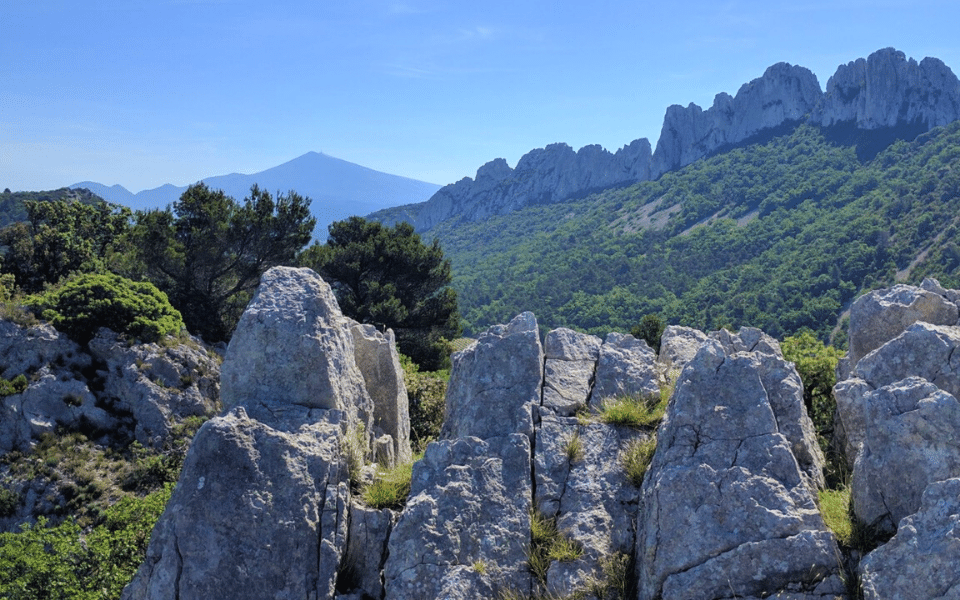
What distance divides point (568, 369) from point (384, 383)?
3.76 m

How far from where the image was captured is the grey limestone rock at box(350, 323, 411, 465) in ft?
39.3

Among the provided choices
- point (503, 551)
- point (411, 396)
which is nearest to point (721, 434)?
point (503, 551)

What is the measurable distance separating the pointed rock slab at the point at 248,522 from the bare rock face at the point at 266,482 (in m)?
0.01

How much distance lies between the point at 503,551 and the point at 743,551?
9.10 feet

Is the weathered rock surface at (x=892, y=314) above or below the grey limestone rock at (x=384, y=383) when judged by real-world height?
above

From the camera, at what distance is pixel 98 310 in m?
22.4

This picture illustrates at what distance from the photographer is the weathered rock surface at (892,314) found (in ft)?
34.4

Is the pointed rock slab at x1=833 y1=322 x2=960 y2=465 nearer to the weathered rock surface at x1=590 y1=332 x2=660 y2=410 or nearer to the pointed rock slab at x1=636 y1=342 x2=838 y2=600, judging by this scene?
the pointed rock slab at x1=636 y1=342 x2=838 y2=600

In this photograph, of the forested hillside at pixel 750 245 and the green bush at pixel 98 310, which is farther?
the forested hillside at pixel 750 245

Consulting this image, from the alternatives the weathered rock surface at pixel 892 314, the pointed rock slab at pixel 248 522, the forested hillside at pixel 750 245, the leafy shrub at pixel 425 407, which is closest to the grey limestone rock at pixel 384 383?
the pointed rock slab at pixel 248 522

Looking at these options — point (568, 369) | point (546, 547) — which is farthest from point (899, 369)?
point (546, 547)

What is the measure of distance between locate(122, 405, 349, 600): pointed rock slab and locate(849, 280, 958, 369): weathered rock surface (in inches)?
354

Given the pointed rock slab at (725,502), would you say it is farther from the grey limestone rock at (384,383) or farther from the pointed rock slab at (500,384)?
the grey limestone rock at (384,383)

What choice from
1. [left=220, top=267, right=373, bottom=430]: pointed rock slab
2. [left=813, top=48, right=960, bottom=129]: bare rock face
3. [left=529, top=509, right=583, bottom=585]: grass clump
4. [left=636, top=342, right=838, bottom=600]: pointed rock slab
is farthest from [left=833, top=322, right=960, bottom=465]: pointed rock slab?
[left=813, top=48, right=960, bottom=129]: bare rock face
